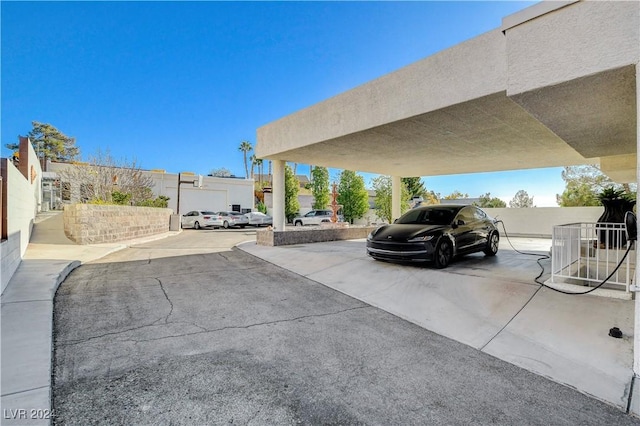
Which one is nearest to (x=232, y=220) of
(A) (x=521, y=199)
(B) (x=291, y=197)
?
(B) (x=291, y=197)

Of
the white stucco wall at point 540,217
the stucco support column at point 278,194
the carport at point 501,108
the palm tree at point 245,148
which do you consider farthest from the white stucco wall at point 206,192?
the palm tree at point 245,148

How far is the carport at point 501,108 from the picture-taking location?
2.83m

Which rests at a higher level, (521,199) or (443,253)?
(521,199)

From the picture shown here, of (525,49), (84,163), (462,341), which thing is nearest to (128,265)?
(462,341)

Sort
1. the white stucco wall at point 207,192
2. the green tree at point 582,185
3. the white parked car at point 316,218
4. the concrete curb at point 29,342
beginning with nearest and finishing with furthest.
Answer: the concrete curb at point 29,342 → the green tree at point 582,185 → the white parked car at point 316,218 → the white stucco wall at point 207,192

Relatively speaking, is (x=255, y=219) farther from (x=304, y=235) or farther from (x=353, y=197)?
(x=304, y=235)

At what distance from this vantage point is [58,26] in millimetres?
12477

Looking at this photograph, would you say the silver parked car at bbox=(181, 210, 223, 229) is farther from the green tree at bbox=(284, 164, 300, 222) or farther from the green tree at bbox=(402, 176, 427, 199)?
the green tree at bbox=(402, 176, 427, 199)

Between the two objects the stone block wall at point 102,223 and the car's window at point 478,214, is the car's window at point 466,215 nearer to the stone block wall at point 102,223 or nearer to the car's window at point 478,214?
the car's window at point 478,214

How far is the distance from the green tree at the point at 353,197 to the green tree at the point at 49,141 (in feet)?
101

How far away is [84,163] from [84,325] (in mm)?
23649

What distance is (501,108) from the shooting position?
18.1ft

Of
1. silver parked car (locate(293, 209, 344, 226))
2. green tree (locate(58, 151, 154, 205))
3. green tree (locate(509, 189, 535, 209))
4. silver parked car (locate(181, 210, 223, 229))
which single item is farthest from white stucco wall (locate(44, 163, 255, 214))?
green tree (locate(509, 189, 535, 209))

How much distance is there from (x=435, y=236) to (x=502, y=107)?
2943 millimetres
